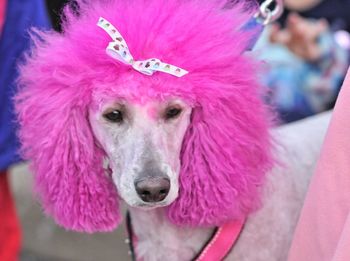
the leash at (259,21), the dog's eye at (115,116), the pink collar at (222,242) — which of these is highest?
the leash at (259,21)

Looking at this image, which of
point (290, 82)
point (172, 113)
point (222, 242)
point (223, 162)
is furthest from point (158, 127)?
point (290, 82)

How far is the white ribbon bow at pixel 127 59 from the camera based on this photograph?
3.88 feet

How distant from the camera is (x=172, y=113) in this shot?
1.26m

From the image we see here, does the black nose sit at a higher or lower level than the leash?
lower

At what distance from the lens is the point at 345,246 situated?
1031 mm

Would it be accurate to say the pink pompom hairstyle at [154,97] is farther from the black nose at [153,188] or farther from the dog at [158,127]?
the black nose at [153,188]

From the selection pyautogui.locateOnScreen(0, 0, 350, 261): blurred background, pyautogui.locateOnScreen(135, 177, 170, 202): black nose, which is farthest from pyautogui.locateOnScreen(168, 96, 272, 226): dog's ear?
pyautogui.locateOnScreen(0, 0, 350, 261): blurred background

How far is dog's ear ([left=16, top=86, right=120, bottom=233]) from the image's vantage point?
128cm

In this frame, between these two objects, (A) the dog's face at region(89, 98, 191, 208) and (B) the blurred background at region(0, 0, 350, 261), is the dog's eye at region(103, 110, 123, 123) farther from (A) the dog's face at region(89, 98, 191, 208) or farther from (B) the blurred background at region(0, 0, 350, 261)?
(B) the blurred background at region(0, 0, 350, 261)

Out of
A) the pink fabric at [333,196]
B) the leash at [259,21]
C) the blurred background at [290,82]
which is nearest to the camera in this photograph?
the pink fabric at [333,196]

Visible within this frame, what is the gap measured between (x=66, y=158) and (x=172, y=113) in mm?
222

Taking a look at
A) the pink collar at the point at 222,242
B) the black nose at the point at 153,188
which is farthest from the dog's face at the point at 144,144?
the pink collar at the point at 222,242

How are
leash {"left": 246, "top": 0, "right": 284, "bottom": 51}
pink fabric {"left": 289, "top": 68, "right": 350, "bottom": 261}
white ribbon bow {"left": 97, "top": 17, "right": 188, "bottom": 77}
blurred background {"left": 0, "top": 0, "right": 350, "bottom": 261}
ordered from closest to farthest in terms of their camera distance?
pink fabric {"left": 289, "top": 68, "right": 350, "bottom": 261} → white ribbon bow {"left": 97, "top": 17, "right": 188, "bottom": 77} → leash {"left": 246, "top": 0, "right": 284, "bottom": 51} → blurred background {"left": 0, "top": 0, "right": 350, "bottom": 261}

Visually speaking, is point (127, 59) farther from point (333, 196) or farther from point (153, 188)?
point (333, 196)
